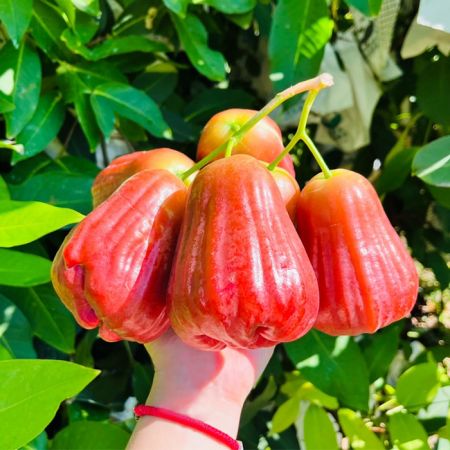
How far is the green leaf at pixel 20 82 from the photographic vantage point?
0.81 meters

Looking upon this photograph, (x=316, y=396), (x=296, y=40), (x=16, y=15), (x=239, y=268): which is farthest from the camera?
(x=316, y=396)

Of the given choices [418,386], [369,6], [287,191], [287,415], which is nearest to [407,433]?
[418,386]

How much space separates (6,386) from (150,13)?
0.62 m

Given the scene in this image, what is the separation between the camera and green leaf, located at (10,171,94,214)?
85 centimetres

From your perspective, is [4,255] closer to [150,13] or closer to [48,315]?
[48,315]

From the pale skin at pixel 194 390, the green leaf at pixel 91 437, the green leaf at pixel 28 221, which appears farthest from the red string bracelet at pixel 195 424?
the green leaf at pixel 28 221

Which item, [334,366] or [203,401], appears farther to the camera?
[334,366]

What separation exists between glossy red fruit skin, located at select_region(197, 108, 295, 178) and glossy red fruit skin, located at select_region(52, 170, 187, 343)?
113 millimetres

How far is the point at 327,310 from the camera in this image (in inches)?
22.7

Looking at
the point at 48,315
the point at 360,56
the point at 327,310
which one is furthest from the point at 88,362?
the point at 360,56

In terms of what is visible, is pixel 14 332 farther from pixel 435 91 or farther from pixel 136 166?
pixel 435 91

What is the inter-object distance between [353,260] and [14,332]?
456 millimetres

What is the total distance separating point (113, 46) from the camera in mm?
879

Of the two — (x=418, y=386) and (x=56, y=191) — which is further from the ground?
(x=56, y=191)
